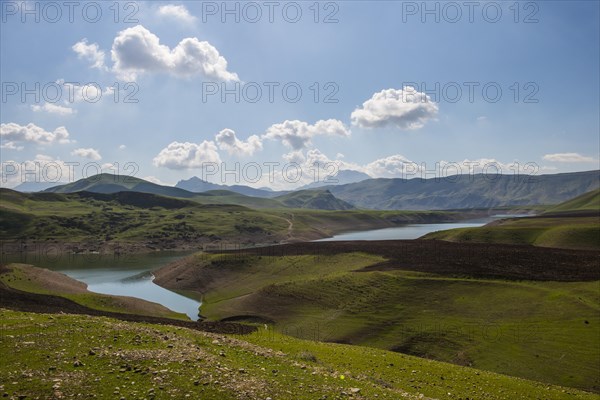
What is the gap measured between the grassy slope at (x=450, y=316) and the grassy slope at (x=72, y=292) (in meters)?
9.19

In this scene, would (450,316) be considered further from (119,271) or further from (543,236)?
(119,271)

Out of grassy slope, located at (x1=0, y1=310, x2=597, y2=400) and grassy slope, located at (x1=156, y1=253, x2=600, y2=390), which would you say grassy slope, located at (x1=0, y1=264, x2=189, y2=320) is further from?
grassy slope, located at (x1=0, y1=310, x2=597, y2=400)

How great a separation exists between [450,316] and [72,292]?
6738 centimetres

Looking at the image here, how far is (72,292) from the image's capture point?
2943 inches

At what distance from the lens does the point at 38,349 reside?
2055cm

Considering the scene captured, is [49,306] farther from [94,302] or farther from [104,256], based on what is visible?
[104,256]

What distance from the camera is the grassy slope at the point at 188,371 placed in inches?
664

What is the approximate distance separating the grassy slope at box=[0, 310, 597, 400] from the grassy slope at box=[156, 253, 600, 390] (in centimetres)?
1127

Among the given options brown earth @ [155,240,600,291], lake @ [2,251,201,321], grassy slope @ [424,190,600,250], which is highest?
grassy slope @ [424,190,600,250]

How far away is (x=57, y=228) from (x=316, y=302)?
567 ft

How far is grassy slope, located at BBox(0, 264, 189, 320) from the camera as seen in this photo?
Answer: 62500 millimetres

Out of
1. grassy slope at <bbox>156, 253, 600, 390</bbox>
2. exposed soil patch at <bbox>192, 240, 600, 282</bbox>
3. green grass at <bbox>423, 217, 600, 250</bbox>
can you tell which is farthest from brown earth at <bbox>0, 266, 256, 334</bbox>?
green grass at <bbox>423, 217, 600, 250</bbox>

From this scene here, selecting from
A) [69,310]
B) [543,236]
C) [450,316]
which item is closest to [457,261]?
[450,316]

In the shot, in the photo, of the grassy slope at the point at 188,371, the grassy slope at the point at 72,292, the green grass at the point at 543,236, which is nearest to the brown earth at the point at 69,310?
the grassy slope at the point at 72,292
